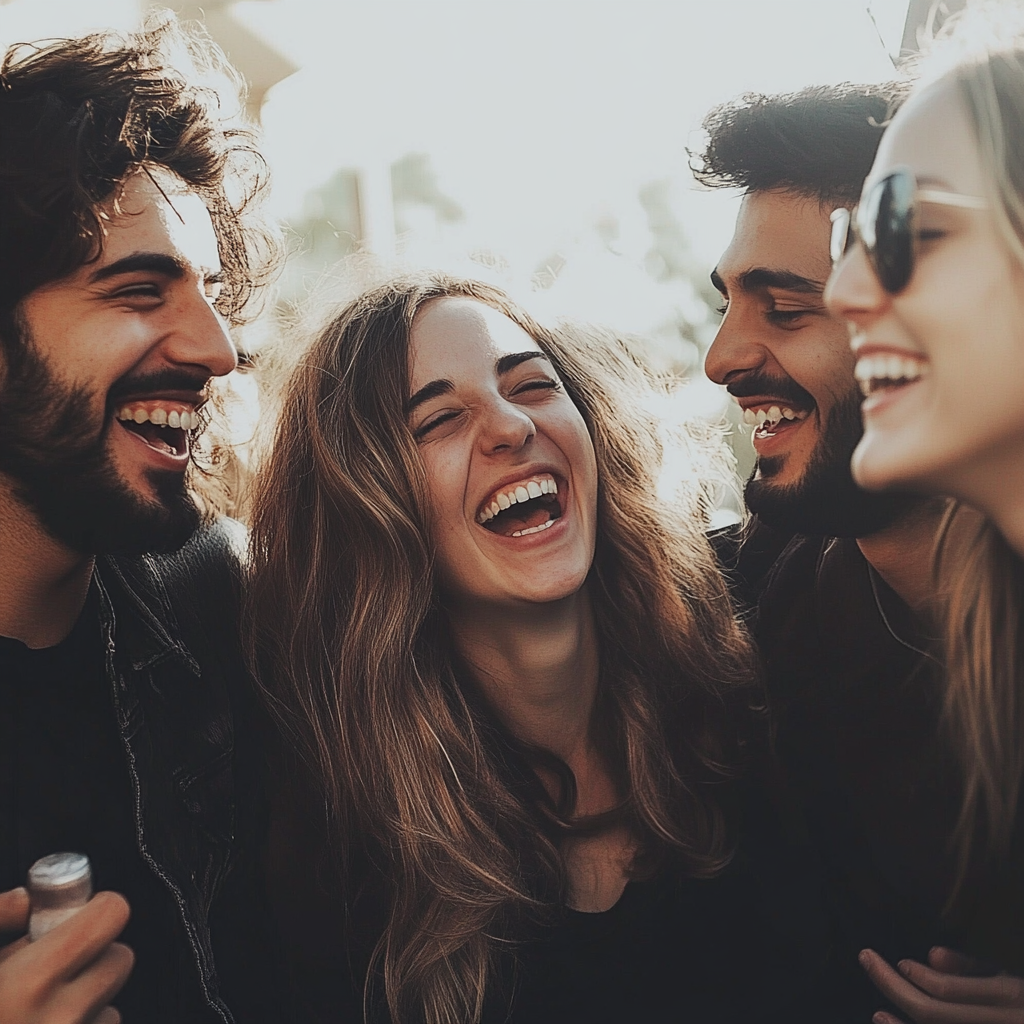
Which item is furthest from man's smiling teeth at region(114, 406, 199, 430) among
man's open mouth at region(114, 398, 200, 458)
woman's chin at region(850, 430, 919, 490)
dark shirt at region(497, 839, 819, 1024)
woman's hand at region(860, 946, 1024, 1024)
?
woman's hand at region(860, 946, 1024, 1024)

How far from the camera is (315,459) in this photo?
1754 mm

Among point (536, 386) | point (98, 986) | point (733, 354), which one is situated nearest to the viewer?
point (98, 986)

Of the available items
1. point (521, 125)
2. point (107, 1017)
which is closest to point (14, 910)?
point (107, 1017)

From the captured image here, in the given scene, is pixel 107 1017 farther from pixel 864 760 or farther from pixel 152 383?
pixel 864 760

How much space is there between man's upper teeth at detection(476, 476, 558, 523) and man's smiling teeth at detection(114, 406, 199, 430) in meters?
0.44

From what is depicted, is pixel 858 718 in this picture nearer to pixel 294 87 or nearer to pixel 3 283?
pixel 3 283

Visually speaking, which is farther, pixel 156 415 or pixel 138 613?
pixel 138 613

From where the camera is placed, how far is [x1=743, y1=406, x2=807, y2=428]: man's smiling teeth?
1.42 metres

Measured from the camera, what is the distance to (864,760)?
133 cm

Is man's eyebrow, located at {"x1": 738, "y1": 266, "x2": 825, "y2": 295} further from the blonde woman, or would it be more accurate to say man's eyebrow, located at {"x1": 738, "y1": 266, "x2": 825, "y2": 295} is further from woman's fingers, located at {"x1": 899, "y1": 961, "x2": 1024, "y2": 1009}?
woman's fingers, located at {"x1": 899, "y1": 961, "x2": 1024, "y2": 1009}

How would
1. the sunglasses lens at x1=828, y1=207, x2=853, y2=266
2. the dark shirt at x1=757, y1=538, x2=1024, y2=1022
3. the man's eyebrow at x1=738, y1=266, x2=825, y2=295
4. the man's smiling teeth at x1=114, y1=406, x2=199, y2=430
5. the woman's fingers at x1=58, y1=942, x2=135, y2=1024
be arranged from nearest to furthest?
1. the sunglasses lens at x1=828, y1=207, x2=853, y2=266
2. the woman's fingers at x1=58, y1=942, x2=135, y2=1024
3. the dark shirt at x1=757, y1=538, x2=1024, y2=1022
4. the man's eyebrow at x1=738, y1=266, x2=825, y2=295
5. the man's smiling teeth at x1=114, y1=406, x2=199, y2=430

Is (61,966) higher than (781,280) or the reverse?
the reverse

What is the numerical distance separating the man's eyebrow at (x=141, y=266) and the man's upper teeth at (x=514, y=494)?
541mm

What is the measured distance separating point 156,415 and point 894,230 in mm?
1020
